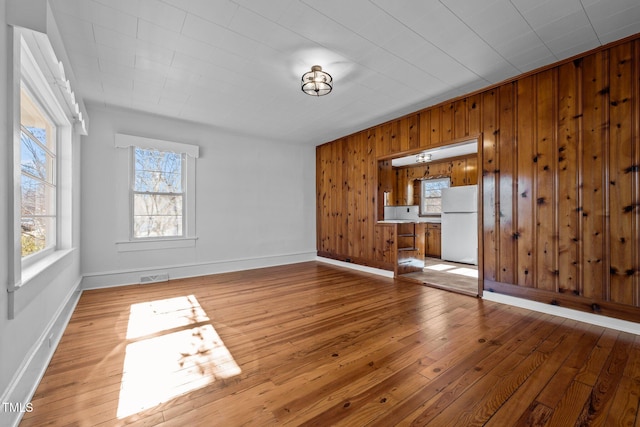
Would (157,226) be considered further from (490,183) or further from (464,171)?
(464,171)

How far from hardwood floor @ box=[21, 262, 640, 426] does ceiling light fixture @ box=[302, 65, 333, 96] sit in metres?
2.55

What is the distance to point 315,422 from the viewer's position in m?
1.39

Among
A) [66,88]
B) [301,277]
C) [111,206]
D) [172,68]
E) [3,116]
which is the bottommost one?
[301,277]

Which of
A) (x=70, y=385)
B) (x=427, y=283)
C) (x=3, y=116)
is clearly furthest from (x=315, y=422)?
(x=427, y=283)

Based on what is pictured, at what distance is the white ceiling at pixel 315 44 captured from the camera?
Result: 209 centimetres

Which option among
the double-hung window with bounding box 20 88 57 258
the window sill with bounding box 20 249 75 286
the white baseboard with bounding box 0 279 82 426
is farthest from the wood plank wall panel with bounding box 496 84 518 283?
the double-hung window with bounding box 20 88 57 258

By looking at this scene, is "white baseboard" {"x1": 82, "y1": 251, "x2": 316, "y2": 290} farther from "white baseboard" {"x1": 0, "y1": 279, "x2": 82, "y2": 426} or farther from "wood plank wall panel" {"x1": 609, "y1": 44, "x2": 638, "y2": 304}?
"wood plank wall panel" {"x1": 609, "y1": 44, "x2": 638, "y2": 304}

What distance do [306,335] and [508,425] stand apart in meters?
1.50

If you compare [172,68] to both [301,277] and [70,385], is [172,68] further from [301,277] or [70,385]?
[301,277]

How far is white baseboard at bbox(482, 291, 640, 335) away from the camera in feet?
8.00

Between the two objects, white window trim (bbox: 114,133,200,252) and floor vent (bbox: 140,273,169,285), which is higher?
white window trim (bbox: 114,133,200,252)

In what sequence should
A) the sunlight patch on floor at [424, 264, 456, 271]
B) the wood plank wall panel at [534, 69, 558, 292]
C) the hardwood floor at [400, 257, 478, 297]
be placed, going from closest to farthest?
1. the wood plank wall panel at [534, 69, 558, 292]
2. the hardwood floor at [400, 257, 478, 297]
3. the sunlight patch on floor at [424, 264, 456, 271]

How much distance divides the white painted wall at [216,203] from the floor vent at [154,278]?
7cm

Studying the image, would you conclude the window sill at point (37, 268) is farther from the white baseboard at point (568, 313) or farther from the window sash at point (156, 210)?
the white baseboard at point (568, 313)
